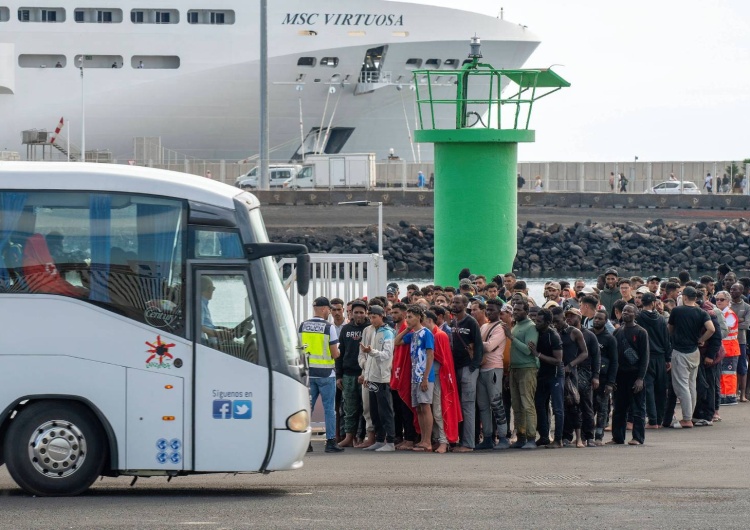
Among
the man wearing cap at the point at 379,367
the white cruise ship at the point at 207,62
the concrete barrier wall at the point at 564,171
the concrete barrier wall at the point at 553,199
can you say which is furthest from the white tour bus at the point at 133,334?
the white cruise ship at the point at 207,62

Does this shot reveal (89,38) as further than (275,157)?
No

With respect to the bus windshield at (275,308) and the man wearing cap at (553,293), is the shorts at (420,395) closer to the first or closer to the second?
the bus windshield at (275,308)

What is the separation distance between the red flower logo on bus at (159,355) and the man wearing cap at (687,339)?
6.15 m

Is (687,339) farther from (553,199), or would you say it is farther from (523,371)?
(553,199)

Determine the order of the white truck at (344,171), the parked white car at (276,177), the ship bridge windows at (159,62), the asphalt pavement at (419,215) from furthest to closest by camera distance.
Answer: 1. the ship bridge windows at (159,62)
2. the parked white car at (276,177)
3. the white truck at (344,171)
4. the asphalt pavement at (419,215)

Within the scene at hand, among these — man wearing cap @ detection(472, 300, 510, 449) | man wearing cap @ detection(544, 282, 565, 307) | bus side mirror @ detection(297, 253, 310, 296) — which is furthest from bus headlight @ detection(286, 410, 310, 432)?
man wearing cap @ detection(544, 282, 565, 307)

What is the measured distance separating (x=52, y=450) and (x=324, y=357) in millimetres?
3471

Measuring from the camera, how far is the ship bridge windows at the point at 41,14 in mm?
57312

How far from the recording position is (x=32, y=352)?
8.71 m

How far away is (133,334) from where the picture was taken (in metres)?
8.77

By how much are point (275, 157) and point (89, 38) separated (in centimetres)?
1032

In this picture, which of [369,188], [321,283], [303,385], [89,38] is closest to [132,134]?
[89,38]

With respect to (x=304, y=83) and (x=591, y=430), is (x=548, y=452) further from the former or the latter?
(x=304, y=83)

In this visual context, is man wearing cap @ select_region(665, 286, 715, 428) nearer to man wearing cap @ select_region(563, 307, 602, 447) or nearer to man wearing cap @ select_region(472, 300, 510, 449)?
man wearing cap @ select_region(563, 307, 602, 447)
